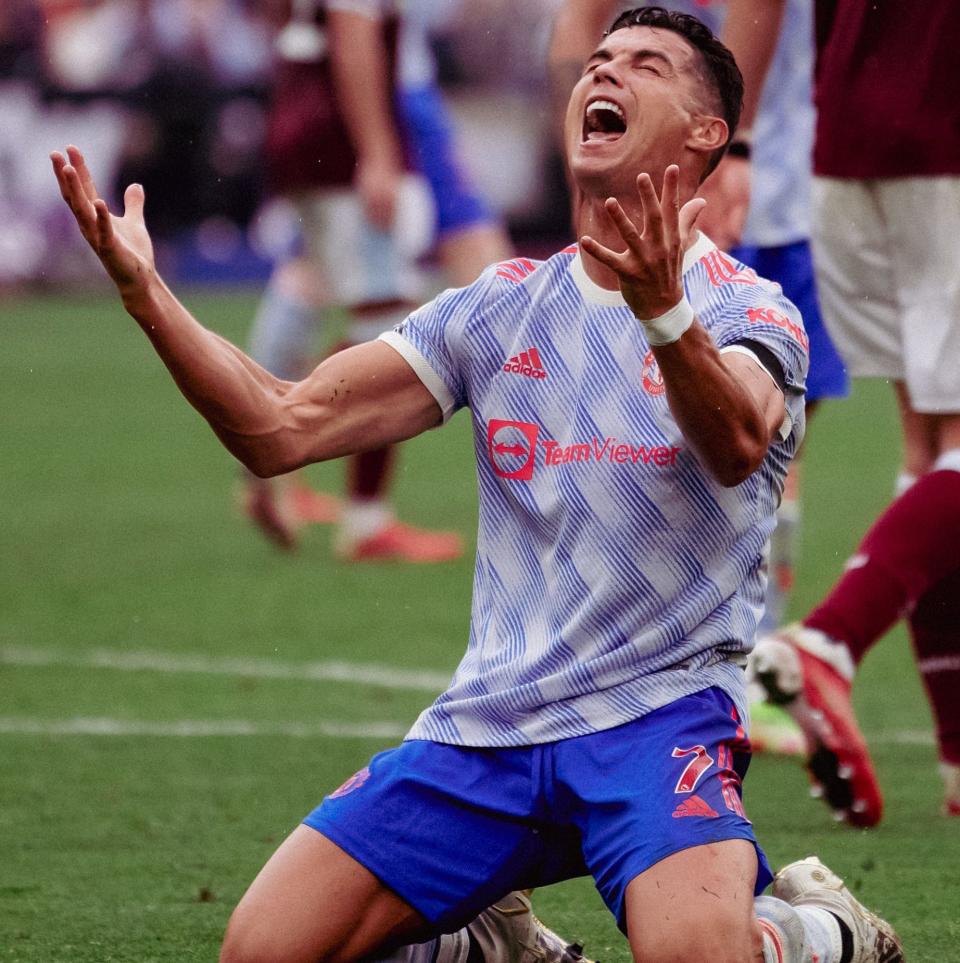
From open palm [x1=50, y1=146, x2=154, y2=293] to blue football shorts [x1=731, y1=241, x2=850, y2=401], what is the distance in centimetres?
236

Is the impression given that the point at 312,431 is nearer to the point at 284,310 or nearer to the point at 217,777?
the point at 217,777

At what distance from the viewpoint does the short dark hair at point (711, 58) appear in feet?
11.3

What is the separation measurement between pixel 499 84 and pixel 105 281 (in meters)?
4.34

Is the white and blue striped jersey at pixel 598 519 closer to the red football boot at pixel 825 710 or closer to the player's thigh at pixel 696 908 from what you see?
the player's thigh at pixel 696 908

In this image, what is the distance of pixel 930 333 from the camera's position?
4477 millimetres

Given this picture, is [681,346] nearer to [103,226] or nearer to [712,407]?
[712,407]

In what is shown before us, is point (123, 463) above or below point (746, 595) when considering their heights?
below

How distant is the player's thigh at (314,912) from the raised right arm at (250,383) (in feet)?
1.88

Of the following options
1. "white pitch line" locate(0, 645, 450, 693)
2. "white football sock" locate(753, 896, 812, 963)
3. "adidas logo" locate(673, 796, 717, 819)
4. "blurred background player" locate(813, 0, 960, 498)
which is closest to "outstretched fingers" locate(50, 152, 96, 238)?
"adidas logo" locate(673, 796, 717, 819)

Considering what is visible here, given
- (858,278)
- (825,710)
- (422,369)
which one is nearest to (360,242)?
(858,278)

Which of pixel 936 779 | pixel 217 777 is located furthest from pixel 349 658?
pixel 936 779

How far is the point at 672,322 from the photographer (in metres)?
2.92

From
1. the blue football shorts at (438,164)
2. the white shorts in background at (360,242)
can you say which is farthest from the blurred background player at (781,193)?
the blue football shorts at (438,164)

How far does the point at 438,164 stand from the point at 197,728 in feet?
13.5
